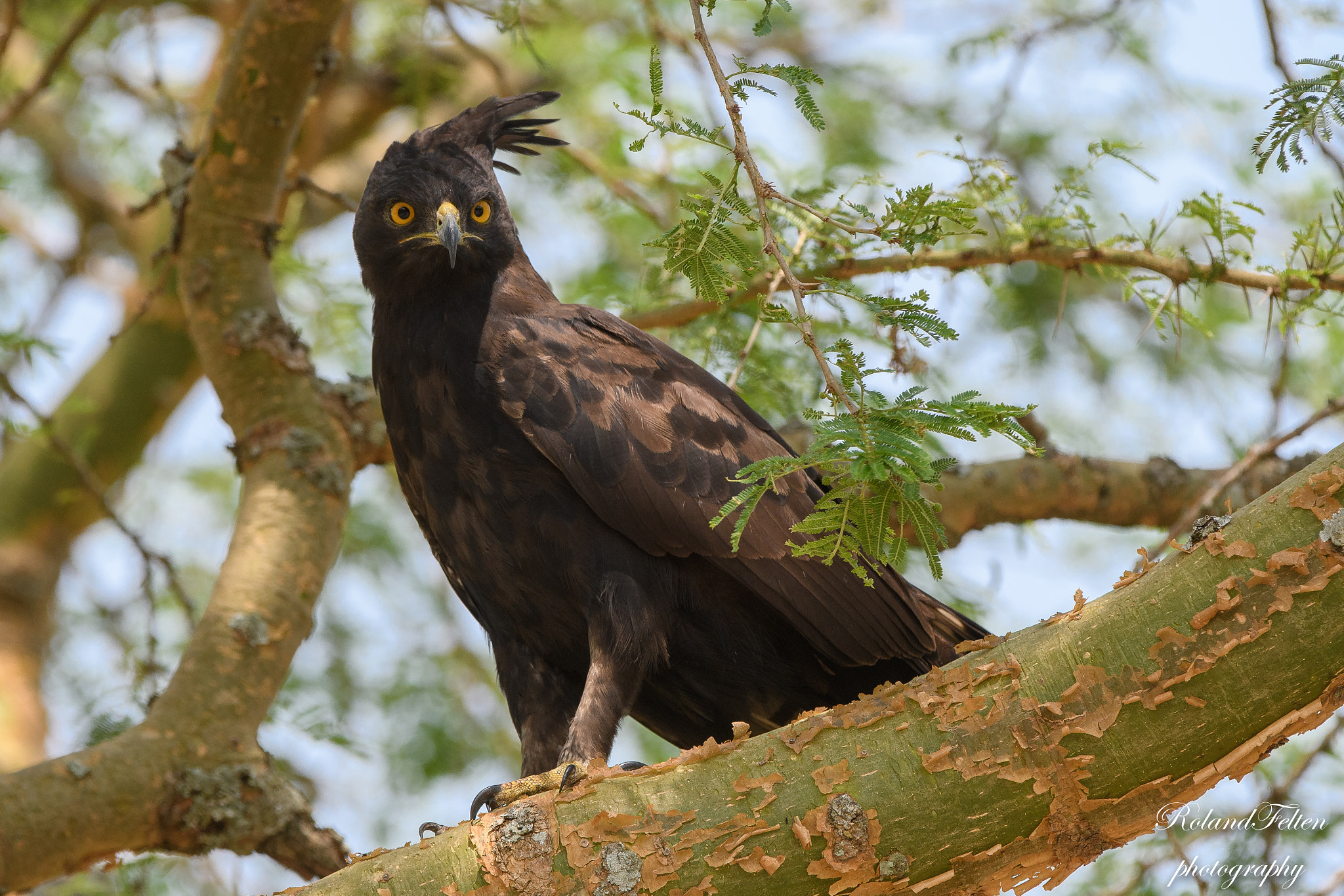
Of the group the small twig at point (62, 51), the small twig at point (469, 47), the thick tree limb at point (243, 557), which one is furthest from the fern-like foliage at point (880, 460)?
the small twig at point (62, 51)

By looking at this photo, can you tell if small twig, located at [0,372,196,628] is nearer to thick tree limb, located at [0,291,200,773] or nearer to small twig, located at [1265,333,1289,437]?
thick tree limb, located at [0,291,200,773]

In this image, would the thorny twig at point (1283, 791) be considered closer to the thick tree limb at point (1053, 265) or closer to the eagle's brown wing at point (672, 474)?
the eagle's brown wing at point (672, 474)

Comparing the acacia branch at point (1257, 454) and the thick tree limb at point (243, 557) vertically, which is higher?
the thick tree limb at point (243, 557)

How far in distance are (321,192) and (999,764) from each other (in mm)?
3843

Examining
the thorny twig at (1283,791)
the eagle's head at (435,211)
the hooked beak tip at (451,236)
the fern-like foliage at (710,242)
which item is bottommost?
the thorny twig at (1283,791)

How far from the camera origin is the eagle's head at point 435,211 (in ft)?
12.8

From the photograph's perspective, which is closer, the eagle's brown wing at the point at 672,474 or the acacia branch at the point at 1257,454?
the eagle's brown wing at the point at 672,474

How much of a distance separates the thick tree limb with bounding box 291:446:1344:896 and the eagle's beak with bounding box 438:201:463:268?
1.82 m

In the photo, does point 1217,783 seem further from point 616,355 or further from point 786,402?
point 786,402

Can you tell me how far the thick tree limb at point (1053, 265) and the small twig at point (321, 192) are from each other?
1.48m

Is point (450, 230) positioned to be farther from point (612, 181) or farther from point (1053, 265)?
point (1053, 265)

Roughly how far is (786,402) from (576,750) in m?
2.04

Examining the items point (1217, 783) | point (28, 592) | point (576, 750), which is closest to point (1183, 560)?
point (1217, 783)

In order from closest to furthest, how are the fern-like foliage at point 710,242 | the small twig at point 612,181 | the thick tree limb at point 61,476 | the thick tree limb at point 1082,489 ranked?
1. the fern-like foliage at point 710,242
2. the thick tree limb at point 1082,489
3. the small twig at point 612,181
4. the thick tree limb at point 61,476
